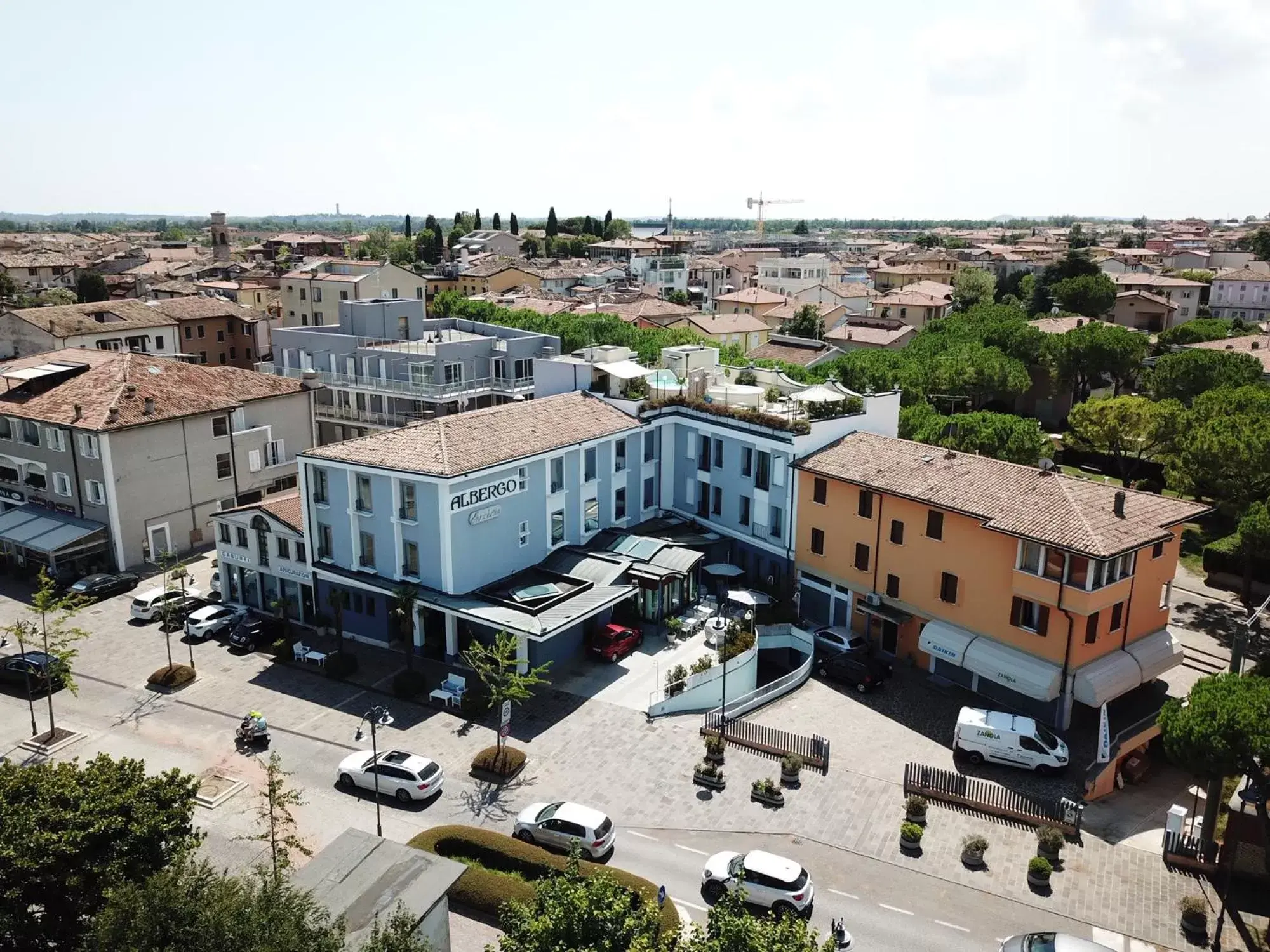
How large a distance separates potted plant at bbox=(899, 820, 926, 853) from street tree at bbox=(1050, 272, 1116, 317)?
4291 inches

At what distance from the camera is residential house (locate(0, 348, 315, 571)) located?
A: 51.0 metres

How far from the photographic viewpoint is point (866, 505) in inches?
1725

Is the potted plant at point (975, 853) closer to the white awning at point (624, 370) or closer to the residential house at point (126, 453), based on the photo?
the white awning at point (624, 370)

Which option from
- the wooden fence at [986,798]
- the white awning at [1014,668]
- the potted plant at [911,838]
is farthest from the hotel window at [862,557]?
the potted plant at [911,838]

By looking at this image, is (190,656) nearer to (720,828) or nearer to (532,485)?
(532,485)

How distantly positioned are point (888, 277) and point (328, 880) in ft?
583

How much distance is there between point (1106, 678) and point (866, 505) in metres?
12.3

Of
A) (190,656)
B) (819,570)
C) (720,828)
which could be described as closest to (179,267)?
(190,656)

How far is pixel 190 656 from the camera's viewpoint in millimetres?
42781

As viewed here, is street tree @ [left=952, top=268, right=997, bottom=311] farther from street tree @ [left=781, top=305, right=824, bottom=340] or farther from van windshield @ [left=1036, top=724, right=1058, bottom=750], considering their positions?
van windshield @ [left=1036, top=724, right=1058, bottom=750]

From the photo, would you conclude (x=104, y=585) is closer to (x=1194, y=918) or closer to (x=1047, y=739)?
(x=1047, y=739)

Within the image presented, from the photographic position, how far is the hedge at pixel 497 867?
26.6 m

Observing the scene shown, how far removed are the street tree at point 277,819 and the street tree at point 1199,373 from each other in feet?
222

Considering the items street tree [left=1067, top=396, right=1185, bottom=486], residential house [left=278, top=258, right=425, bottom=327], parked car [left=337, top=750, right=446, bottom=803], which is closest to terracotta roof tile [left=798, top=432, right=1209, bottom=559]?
street tree [left=1067, top=396, right=1185, bottom=486]
